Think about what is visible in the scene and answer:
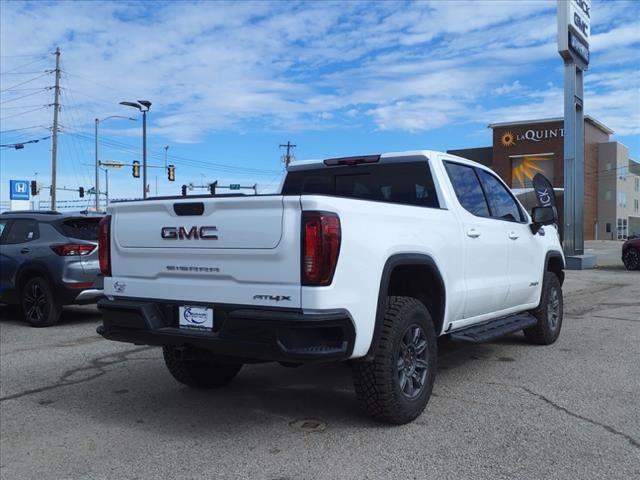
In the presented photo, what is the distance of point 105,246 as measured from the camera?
185 inches

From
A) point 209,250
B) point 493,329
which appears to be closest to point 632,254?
point 493,329

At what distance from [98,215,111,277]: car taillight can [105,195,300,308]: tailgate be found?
7cm

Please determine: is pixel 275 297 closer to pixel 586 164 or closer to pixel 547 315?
pixel 547 315

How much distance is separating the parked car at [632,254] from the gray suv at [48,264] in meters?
15.7

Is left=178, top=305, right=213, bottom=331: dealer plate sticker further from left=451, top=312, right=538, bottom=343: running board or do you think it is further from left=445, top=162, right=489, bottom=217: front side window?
left=445, top=162, right=489, bottom=217: front side window

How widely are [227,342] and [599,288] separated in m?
12.0

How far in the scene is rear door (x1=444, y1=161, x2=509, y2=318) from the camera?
5242 mm

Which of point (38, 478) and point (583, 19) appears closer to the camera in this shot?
point (38, 478)

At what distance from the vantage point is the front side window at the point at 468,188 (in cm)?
546

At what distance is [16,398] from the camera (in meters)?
5.34

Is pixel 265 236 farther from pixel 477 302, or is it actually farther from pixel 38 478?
pixel 477 302

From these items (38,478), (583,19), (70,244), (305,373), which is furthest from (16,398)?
(583,19)

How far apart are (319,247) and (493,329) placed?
8.58ft

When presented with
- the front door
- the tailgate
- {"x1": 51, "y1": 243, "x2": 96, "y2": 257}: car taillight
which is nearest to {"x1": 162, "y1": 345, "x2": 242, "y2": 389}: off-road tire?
the tailgate
